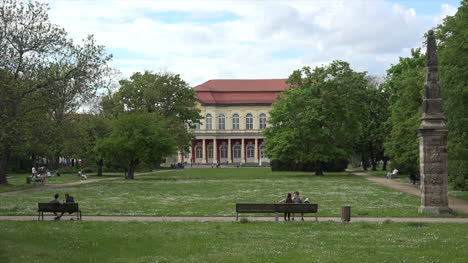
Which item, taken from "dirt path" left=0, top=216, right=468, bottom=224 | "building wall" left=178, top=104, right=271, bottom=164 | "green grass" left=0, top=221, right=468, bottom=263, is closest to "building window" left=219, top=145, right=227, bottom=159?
"building wall" left=178, top=104, right=271, bottom=164

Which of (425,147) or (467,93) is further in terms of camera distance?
(467,93)

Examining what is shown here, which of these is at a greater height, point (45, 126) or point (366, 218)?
point (45, 126)

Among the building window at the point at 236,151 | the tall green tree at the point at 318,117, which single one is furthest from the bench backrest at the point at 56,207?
A: the building window at the point at 236,151

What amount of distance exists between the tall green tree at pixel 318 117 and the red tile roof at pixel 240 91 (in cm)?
4951

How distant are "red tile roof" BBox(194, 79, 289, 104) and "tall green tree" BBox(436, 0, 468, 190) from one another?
8148 centimetres

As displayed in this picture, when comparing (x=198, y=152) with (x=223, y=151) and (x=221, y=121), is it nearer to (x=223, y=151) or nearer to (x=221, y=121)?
(x=223, y=151)

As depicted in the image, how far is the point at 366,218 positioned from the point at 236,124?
9190 centimetres

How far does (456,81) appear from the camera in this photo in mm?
26219

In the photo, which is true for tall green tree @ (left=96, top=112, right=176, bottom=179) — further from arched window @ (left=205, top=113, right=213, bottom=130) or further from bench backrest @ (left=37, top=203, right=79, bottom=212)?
arched window @ (left=205, top=113, right=213, bottom=130)

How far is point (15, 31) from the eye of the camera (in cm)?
3641

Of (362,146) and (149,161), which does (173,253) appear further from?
(362,146)

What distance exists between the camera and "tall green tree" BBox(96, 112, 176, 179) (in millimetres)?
50219

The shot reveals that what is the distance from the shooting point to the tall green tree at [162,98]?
2749 inches

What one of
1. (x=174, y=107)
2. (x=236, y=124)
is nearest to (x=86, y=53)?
(x=174, y=107)
